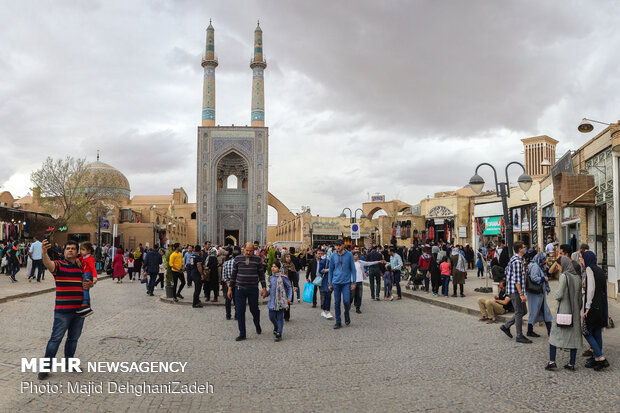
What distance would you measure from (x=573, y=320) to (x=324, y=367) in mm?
2704

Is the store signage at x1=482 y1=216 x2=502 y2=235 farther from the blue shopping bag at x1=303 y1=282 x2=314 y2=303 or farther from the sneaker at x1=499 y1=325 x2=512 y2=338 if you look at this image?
the sneaker at x1=499 y1=325 x2=512 y2=338

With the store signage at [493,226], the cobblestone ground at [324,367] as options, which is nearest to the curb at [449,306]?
the cobblestone ground at [324,367]

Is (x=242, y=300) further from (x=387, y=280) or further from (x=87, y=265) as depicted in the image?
(x=387, y=280)

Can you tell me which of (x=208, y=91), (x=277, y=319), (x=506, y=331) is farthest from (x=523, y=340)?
(x=208, y=91)

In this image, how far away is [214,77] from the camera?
49.1 m

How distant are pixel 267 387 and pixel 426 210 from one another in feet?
107

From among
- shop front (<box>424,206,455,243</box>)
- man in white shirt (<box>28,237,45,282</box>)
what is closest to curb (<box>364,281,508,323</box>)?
man in white shirt (<box>28,237,45,282</box>)

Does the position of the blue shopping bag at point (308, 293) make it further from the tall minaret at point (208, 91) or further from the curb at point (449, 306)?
the tall minaret at point (208, 91)

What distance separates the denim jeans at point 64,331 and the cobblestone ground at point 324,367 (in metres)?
0.28

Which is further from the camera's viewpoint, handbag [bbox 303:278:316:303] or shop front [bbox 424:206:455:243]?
shop front [bbox 424:206:455:243]

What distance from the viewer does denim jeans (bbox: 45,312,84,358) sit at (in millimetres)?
5035

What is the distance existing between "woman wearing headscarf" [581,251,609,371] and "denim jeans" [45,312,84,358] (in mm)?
5405

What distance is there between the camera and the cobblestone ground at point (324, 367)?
13.9ft

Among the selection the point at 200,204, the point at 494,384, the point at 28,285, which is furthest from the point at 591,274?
the point at 200,204
